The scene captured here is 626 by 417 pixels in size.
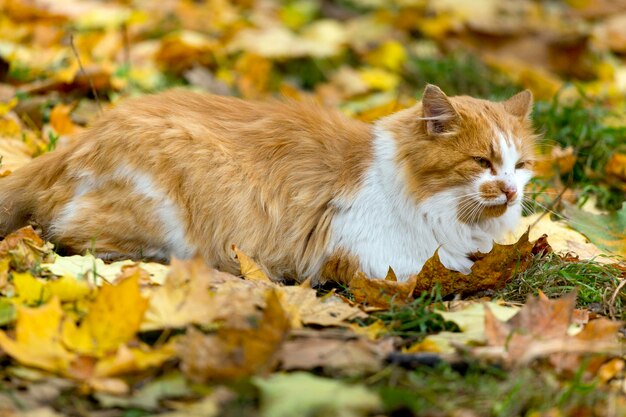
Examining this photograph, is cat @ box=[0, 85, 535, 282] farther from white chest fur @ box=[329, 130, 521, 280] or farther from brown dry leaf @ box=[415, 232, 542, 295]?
brown dry leaf @ box=[415, 232, 542, 295]

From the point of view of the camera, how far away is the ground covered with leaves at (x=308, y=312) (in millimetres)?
2299

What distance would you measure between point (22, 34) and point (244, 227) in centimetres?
334

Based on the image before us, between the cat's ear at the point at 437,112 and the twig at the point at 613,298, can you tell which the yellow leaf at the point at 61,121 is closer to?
the cat's ear at the point at 437,112

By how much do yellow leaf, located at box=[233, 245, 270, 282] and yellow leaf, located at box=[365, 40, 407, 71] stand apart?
148 inches

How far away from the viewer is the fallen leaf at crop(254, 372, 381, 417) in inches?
83.5

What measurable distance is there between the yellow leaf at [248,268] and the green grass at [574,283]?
3.13ft

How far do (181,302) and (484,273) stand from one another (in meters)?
1.33

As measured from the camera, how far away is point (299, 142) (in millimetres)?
3613

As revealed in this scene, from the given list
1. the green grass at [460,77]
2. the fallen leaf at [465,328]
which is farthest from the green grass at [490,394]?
the green grass at [460,77]

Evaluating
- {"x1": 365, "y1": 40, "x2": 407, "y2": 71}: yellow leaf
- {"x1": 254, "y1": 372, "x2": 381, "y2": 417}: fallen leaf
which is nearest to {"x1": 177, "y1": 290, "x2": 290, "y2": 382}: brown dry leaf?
{"x1": 254, "y1": 372, "x2": 381, "y2": 417}: fallen leaf

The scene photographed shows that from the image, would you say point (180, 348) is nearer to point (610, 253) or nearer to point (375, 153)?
point (375, 153)

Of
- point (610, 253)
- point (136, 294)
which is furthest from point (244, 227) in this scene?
point (610, 253)

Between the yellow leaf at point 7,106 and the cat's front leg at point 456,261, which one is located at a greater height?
the yellow leaf at point 7,106

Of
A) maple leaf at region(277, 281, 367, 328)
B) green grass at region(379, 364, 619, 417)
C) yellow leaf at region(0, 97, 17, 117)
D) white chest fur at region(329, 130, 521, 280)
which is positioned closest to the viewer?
green grass at region(379, 364, 619, 417)
